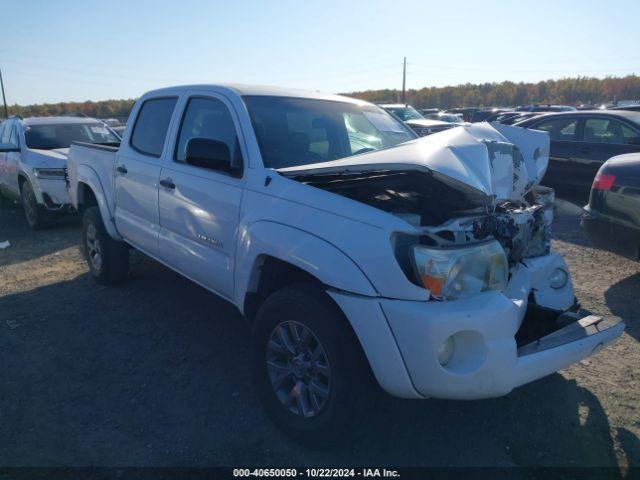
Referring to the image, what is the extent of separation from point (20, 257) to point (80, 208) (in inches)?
68.8

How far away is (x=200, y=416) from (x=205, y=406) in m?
0.12

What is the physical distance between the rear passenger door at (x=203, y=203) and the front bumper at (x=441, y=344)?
1187 millimetres

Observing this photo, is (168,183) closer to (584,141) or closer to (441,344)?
(441,344)

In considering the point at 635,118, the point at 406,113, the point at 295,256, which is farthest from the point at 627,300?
the point at 406,113

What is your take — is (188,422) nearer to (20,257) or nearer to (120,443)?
(120,443)

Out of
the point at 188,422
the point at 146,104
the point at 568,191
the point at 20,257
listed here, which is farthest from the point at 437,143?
the point at 568,191

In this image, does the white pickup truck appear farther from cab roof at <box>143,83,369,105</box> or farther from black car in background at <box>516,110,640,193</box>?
black car in background at <box>516,110,640,193</box>

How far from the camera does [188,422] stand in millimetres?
3111

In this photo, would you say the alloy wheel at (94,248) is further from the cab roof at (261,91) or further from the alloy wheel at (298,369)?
the alloy wheel at (298,369)

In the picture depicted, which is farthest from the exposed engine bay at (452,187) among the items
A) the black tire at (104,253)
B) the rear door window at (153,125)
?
the black tire at (104,253)

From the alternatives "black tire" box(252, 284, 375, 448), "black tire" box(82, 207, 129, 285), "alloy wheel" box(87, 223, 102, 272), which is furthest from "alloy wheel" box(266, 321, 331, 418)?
"alloy wheel" box(87, 223, 102, 272)

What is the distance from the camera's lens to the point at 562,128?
9.10 meters

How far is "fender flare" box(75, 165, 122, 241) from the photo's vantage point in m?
5.09

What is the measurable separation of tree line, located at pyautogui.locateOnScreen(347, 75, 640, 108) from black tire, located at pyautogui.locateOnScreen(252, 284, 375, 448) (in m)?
66.8
